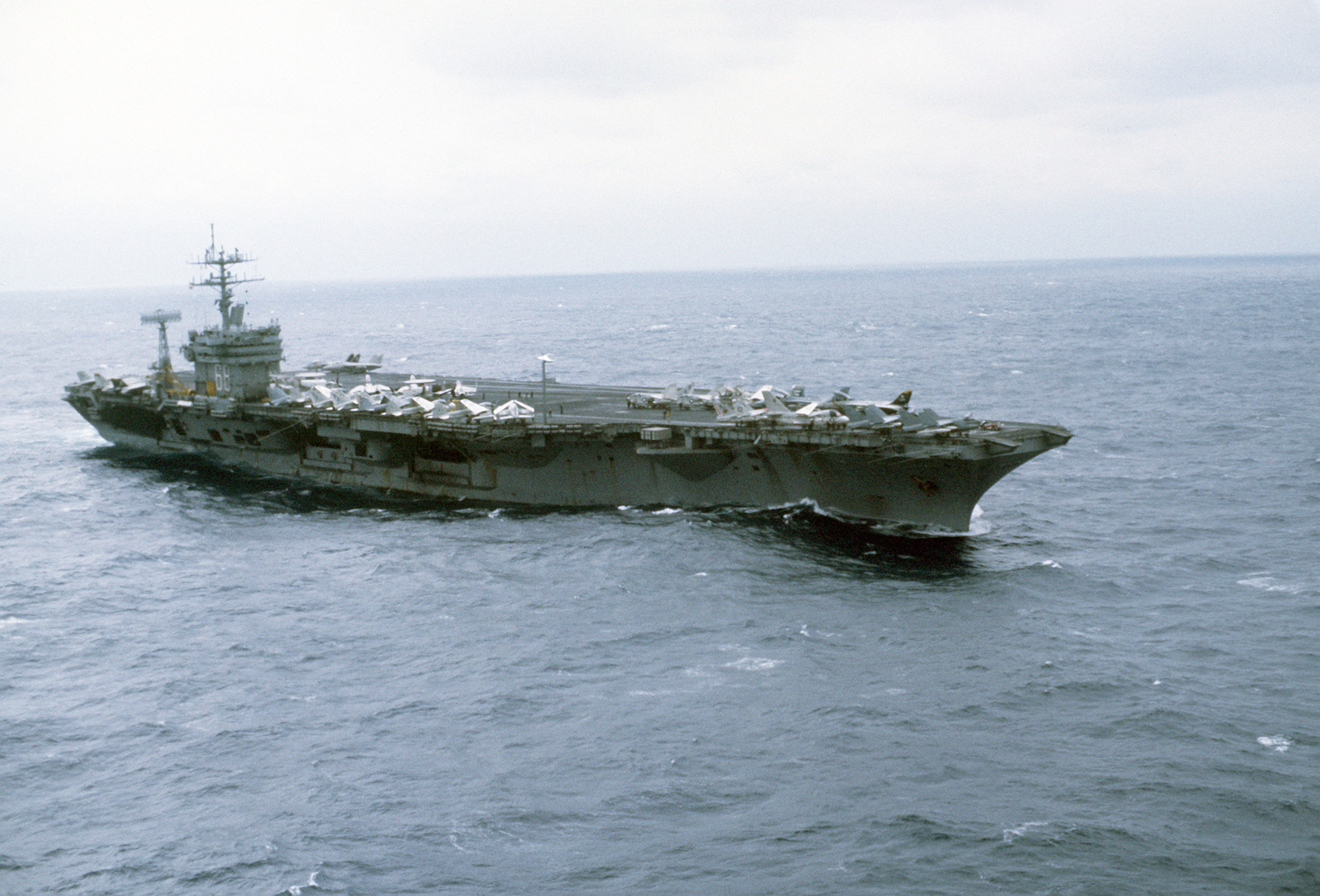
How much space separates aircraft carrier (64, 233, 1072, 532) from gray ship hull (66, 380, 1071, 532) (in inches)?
2.5

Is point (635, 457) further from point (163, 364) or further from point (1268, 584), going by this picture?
point (163, 364)

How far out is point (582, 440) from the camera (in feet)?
132

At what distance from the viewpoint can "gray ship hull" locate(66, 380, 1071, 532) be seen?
35.7 m

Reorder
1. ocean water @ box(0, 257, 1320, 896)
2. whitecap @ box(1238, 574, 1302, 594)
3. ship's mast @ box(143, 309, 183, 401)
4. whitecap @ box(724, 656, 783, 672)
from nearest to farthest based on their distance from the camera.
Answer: ocean water @ box(0, 257, 1320, 896) → whitecap @ box(724, 656, 783, 672) → whitecap @ box(1238, 574, 1302, 594) → ship's mast @ box(143, 309, 183, 401)

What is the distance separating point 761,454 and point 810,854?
2051cm

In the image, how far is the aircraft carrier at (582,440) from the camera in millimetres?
36188

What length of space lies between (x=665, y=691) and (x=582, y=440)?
15.8m

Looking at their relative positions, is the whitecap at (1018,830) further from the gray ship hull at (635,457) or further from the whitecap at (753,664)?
the gray ship hull at (635,457)

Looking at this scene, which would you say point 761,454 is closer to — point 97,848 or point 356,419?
point 356,419

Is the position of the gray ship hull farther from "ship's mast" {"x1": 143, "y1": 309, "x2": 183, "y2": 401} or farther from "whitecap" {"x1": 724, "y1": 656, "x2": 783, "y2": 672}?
"whitecap" {"x1": 724, "y1": 656, "x2": 783, "y2": 672}

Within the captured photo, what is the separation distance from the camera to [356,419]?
4384cm

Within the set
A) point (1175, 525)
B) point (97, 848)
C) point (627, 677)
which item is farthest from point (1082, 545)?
point (97, 848)

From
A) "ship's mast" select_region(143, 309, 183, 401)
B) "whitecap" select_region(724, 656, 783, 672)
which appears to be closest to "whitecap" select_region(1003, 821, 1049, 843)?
"whitecap" select_region(724, 656, 783, 672)

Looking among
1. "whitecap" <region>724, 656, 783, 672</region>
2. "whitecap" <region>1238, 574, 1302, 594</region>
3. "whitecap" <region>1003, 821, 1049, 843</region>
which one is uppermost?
"whitecap" <region>1238, 574, 1302, 594</region>
